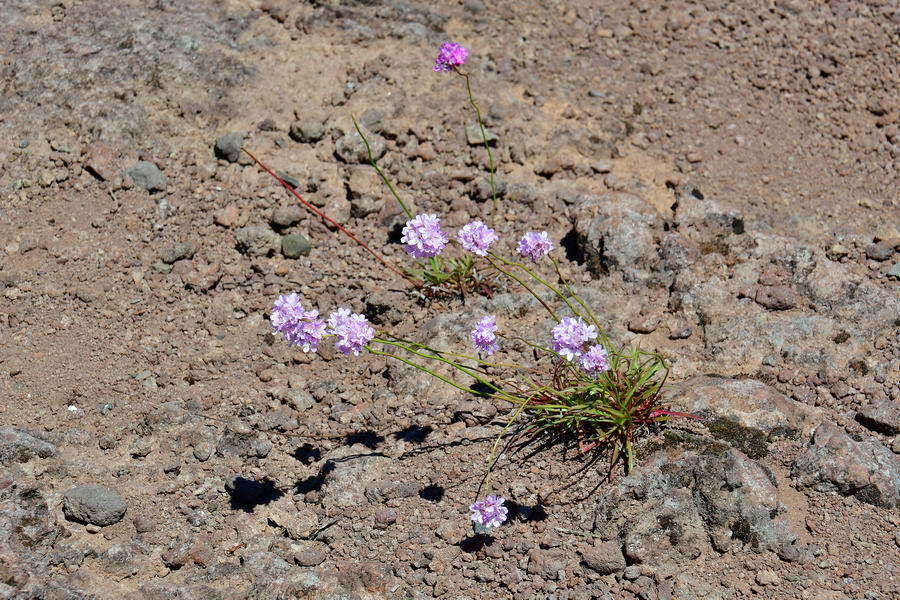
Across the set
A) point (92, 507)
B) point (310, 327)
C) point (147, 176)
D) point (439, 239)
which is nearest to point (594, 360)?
point (439, 239)

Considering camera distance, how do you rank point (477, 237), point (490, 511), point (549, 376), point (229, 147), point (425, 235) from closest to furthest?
point (490, 511)
point (425, 235)
point (477, 237)
point (549, 376)
point (229, 147)

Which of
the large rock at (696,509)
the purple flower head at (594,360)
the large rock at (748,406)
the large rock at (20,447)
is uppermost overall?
the purple flower head at (594,360)

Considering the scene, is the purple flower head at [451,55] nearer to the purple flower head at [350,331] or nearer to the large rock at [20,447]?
the purple flower head at [350,331]

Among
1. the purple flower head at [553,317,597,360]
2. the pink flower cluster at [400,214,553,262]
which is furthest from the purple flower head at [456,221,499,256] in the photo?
the purple flower head at [553,317,597,360]

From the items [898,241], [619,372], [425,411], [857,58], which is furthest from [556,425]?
[857,58]

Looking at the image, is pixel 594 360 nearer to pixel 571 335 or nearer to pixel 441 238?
pixel 571 335

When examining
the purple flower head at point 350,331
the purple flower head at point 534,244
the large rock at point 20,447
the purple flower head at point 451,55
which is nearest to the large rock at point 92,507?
the large rock at point 20,447

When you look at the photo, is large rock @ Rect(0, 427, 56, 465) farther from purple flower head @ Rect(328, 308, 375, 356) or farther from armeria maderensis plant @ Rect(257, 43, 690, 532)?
purple flower head @ Rect(328, 308, 375, 356)
